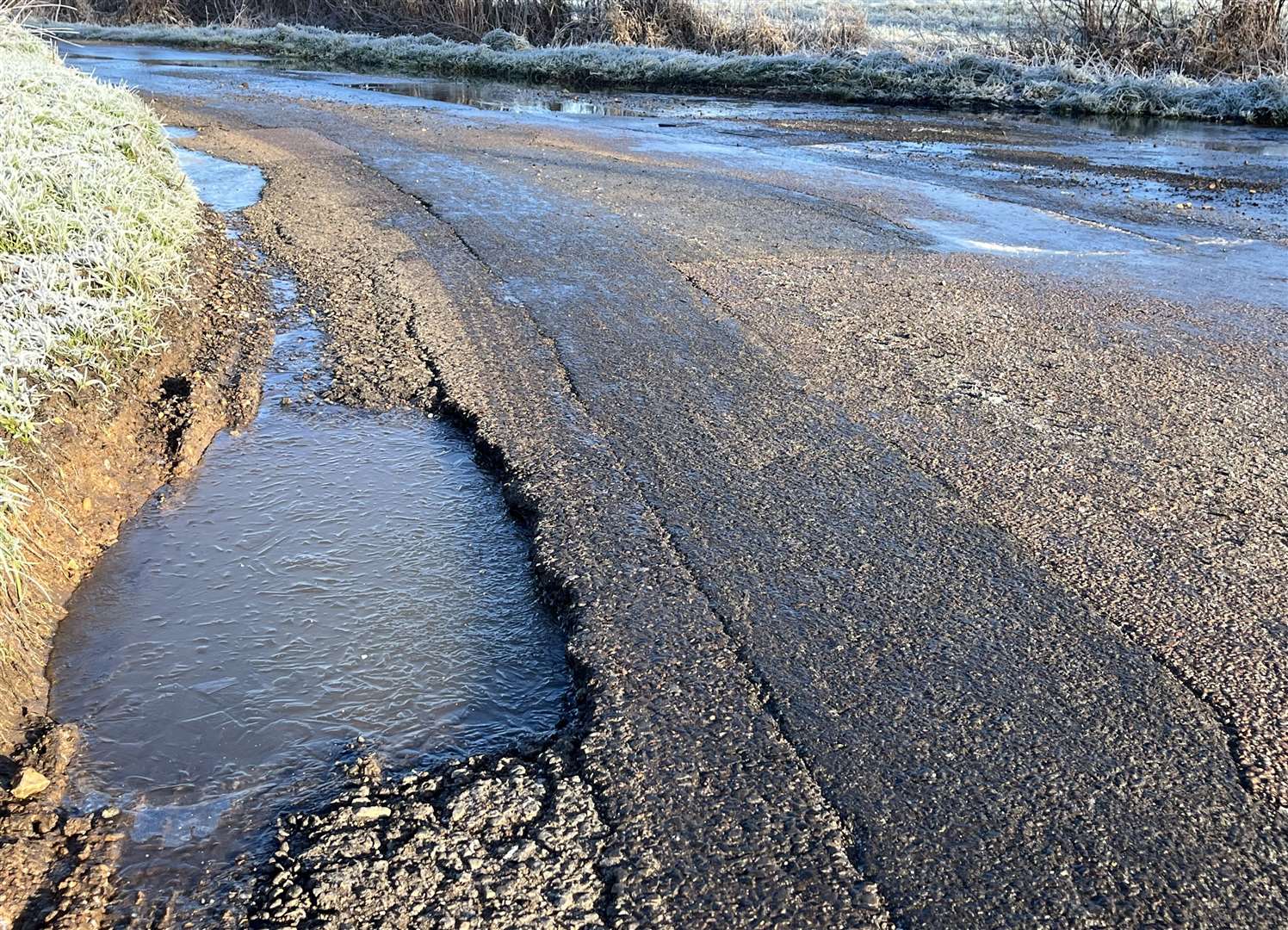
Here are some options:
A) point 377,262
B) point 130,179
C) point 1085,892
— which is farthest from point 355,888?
point 130,179

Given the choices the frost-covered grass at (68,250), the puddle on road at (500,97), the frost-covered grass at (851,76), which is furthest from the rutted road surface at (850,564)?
the frost-covered grass at (851,76)

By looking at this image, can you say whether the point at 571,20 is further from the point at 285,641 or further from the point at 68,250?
the point at 285,641

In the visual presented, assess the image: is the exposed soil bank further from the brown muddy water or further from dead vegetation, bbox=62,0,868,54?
dead vegetation, bbox=62,0,868,54

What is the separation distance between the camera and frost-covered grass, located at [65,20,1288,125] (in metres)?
15.8

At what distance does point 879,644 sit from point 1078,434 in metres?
1.82

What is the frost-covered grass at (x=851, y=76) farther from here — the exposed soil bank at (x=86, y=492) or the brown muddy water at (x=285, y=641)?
the brown muddy water at (x=285, y=641)

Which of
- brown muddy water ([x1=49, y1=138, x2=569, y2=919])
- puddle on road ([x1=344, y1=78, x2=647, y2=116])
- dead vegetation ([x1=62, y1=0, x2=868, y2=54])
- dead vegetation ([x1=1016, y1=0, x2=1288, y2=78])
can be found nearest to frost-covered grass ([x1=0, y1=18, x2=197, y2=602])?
brown muddy water ([x1=49, y1=138, x2=569, y2=919])

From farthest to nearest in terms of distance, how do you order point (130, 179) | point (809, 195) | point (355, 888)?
point (809, 195) → point (130, 179) → point (355, 888)

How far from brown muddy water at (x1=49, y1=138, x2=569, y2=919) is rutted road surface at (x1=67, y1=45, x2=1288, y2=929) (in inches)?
6.3

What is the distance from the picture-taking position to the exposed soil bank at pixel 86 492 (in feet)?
7.20

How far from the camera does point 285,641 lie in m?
3.03

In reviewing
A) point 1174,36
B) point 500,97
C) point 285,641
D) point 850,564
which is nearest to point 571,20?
point 500,97

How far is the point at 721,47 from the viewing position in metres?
23.0

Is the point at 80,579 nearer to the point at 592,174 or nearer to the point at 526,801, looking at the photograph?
the point at 526,801
